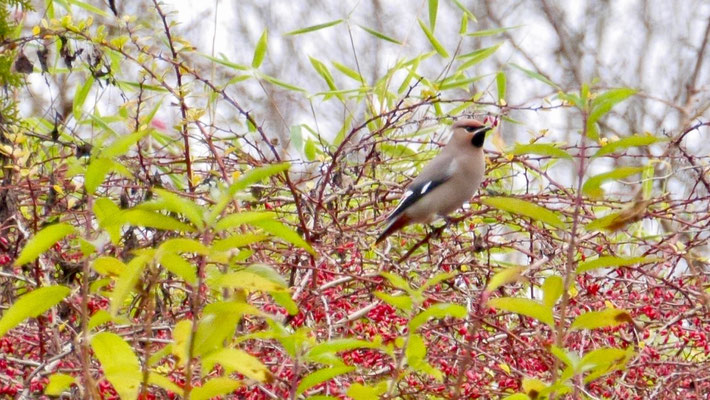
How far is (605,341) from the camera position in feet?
9.30

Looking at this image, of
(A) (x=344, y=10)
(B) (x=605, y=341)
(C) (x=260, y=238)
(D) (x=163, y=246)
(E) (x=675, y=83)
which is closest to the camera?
(D) (x=163, y=246)

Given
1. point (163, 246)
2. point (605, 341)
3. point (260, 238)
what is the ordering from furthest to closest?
1. point (605, 341)
2. point (260, 238)
3. point (163, 246)

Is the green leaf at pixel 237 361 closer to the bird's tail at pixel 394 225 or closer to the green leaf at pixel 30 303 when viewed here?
the green leaf at pixel 30 303

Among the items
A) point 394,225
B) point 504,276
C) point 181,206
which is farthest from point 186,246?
point 394,225

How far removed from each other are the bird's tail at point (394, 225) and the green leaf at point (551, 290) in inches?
67.9

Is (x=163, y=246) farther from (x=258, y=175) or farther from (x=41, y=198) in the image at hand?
(x=41, y=198)

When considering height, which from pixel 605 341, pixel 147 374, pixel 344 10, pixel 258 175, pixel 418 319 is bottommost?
pixel 147 374

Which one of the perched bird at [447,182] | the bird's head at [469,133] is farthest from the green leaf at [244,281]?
the bird's head at [469,133]

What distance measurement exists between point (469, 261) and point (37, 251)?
5.42ft

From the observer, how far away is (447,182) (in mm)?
4129

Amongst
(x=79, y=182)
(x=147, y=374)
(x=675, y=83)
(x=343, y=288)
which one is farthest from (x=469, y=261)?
(x=675, y=83)

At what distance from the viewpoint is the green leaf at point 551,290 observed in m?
1.59

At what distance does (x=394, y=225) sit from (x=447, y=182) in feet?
2.46

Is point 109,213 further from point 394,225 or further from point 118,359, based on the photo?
point 394,225
